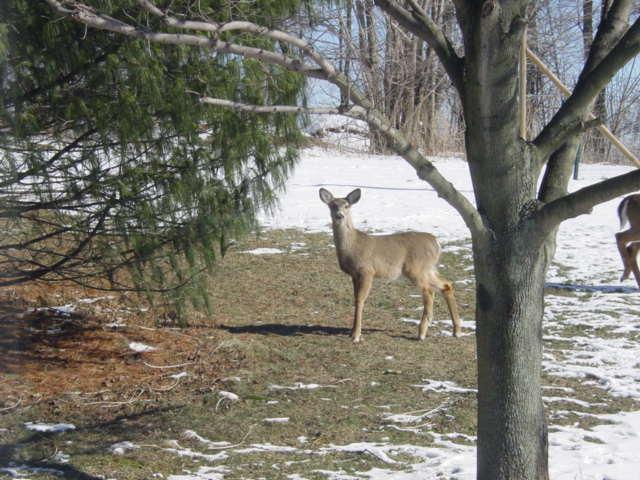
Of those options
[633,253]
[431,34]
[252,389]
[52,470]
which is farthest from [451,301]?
[431,34]

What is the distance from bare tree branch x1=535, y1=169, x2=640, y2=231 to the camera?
3557mm

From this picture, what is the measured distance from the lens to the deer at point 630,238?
10.4 metres

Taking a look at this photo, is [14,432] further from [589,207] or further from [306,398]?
[589,207]

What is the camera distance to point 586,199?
364 centimetres

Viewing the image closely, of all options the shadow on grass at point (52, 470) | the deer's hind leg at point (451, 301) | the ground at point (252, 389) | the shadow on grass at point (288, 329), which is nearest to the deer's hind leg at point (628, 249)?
the ground at point (252, 389)

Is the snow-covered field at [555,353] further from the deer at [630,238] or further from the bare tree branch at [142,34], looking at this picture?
the bare tree branch at [142,34]

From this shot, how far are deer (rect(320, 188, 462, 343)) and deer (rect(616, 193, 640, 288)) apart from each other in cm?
301

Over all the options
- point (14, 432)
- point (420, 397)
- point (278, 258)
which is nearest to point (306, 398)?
point (420, 397)

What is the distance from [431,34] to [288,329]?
4.65m

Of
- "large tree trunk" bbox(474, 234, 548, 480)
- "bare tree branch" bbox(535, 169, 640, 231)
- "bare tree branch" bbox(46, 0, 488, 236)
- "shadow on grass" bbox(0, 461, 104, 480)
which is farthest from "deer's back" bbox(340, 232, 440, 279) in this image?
"bare tree branch" bbox(535, 169, 640, 231)

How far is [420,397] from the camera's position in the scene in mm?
6559

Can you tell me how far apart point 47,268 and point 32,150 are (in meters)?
1.06

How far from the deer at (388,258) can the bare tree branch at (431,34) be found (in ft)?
14.2

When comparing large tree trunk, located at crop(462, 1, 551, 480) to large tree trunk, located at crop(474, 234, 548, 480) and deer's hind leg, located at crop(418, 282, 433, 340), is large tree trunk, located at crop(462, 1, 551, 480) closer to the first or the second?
large tree trunk, located at crop(474, 234, 548, 480)
